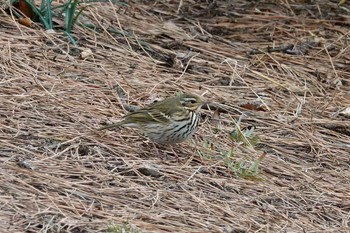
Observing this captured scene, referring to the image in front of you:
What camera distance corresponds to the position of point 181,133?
651cm

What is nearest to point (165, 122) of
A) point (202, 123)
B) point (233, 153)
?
point (233, 153)

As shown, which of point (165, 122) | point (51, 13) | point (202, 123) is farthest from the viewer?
point (51, 13)

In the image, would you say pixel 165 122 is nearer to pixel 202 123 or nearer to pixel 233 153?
pixel 233 153

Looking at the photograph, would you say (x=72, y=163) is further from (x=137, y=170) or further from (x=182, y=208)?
(x=182, y=208)

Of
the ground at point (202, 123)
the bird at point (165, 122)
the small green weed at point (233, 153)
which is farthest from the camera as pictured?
the bird at point (165, 122)

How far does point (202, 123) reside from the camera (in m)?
7.21

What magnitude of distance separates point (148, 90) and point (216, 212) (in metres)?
2.12

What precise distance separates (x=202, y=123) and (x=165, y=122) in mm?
713

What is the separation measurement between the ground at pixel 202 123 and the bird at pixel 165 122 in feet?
0.37

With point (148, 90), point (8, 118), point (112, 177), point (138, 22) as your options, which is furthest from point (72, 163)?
point (138, 22)

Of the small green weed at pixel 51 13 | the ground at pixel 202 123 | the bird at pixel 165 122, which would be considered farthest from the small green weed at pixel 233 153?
the small green weed at pixel 51 13

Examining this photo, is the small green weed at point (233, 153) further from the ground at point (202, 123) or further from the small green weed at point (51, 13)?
the small green weed at point (51, 13)

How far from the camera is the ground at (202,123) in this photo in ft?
18.3

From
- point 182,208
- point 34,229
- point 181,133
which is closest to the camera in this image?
point 34,229
